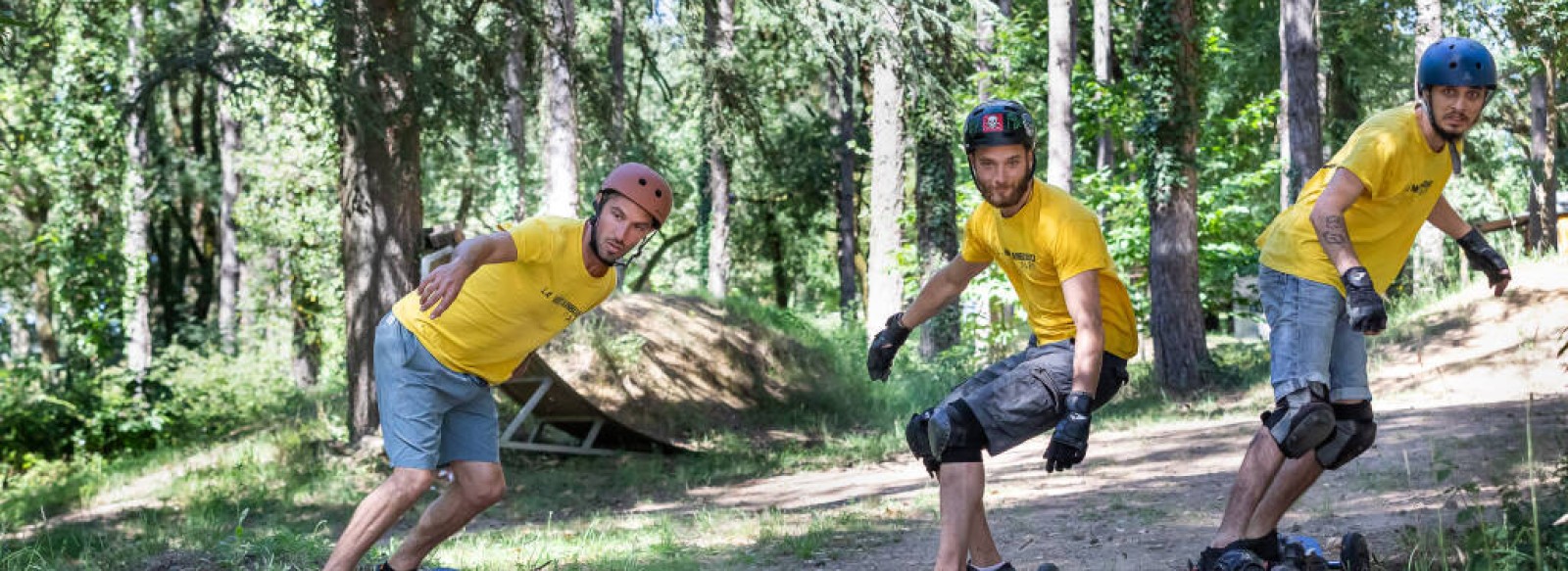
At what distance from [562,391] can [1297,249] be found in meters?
8.07

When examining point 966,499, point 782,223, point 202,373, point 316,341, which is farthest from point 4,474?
point 782,223

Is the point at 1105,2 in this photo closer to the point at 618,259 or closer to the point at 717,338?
the point at 717,338

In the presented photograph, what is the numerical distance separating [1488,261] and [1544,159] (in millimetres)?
21938

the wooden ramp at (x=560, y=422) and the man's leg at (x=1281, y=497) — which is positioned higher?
the man's leg at (x=1281, y=497)

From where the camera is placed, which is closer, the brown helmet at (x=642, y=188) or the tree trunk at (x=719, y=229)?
the brown helmet at (x=642, y=188)

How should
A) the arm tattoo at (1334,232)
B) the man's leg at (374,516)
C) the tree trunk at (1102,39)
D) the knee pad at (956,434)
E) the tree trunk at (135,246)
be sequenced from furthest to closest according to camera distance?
the tree trunk at (135,246)
the tree trunk at (1102,39)
the man's leg at (374,516)
the arm tattoo at (1334,232)
the knee pad at (956,434)

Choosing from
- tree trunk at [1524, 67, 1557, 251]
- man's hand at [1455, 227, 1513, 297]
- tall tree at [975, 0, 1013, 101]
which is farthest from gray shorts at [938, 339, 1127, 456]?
tree trunk at [1524, 67, 1557, 251]

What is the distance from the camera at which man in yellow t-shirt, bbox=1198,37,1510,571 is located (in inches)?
180

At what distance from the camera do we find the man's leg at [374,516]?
192 inches

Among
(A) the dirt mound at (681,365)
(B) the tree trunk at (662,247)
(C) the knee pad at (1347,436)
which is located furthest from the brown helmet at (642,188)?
(B) the tree trunk at (662,247)

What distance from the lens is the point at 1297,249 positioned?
4.78 meters

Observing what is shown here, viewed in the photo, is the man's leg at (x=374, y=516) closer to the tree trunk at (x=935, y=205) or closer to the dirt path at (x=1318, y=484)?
the dirt path at (x=1318, y=484)

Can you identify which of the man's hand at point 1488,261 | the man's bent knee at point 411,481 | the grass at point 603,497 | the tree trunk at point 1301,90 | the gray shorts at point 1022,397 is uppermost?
the tree trunk at point 1301,90

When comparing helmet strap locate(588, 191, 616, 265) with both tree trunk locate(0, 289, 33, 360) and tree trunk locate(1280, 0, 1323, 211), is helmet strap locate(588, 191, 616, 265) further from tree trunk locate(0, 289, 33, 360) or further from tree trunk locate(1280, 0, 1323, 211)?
tree trunk locate(0, 289, 33, 360)
